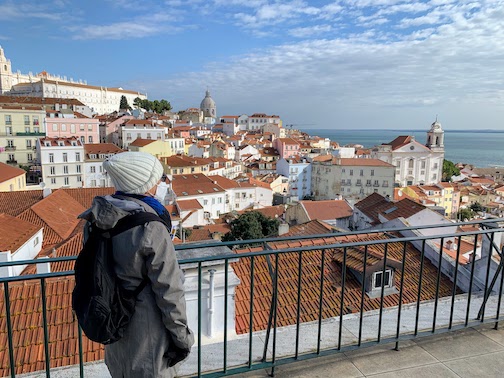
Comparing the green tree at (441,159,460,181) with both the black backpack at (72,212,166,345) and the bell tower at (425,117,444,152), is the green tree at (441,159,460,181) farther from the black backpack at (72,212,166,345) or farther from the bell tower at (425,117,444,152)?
the black backpack at (72,212,166,345)

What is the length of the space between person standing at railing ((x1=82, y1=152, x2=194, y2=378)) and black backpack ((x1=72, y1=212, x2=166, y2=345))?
32 mm

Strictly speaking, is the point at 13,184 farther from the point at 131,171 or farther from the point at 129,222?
the point at 129,222

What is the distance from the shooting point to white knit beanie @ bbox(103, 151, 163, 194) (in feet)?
6.16

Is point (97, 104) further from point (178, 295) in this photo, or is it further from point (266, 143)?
point (178, 295)

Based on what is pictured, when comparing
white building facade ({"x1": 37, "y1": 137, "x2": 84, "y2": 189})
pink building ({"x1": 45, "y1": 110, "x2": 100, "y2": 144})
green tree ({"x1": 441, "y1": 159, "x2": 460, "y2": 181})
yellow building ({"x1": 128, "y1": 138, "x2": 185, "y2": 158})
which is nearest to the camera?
white building facade ({"x1": 37, "y1": 137, "x2": 84, "y2": 189})

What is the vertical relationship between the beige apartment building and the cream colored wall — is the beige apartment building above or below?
below

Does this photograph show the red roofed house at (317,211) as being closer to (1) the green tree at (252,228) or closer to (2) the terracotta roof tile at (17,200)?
(1) the green tree at (252,228)

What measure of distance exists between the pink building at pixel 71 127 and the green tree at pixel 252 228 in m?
31.9

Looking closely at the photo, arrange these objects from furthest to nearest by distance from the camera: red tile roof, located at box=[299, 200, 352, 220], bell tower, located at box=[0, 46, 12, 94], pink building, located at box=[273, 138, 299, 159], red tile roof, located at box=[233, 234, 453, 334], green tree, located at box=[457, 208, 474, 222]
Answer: bell tower, located at box=[0, 46, 12, 94] < pink building, located at box=[273, 138, 299, 159] < green tree, located at box=[457, 208, 474, 222] < red tile roof, located at box=[299, 200, 352, 220] < red tile roof, located at box=[233, 234, 453, 334]

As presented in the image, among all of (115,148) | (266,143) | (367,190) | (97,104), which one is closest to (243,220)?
(115,148)

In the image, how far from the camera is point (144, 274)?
5.90 feet

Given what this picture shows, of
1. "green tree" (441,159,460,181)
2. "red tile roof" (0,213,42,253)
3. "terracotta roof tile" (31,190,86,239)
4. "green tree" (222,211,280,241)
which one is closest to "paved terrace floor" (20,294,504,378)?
"red tile roof" (0,213,42,253)

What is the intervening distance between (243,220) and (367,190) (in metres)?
34.0

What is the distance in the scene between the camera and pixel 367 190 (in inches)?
2334
